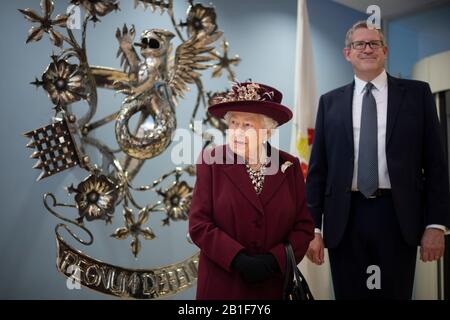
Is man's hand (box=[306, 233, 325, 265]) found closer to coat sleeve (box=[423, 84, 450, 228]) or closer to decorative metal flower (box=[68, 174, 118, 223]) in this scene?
coat sleeve (box=[423, 84, 450, 228])

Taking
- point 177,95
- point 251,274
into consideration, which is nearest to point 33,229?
point 177,95

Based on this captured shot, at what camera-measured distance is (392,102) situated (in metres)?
2.31

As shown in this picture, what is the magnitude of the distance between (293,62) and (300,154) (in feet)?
3.19

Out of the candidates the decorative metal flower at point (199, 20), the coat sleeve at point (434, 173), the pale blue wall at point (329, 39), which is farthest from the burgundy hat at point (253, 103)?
the pale blue wall at point (329, 39)

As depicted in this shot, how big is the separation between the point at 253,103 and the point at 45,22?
1.23 m

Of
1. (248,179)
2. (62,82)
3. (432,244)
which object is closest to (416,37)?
(432,244)

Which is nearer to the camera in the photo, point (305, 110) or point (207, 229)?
point (207, 229)

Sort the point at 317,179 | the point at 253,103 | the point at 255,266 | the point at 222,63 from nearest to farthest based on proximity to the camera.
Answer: the point at 255,266 < the point at 253,103 < the point at 317,179 < the point at 222,63

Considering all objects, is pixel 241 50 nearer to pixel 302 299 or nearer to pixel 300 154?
pixel 300 154

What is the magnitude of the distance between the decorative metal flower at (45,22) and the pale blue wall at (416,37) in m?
2.81

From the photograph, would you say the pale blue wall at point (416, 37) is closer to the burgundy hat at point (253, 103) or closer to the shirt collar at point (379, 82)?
the shirt collar at point (379, 82)

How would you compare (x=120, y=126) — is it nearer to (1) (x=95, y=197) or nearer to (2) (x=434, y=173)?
(1) (x=95, y=197)

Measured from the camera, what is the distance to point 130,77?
289 centimetres

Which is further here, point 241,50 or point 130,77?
point 241,50
